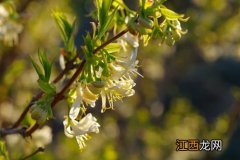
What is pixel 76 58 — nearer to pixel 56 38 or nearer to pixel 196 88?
pixel 56 38

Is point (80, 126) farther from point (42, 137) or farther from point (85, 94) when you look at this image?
point (42, 137)

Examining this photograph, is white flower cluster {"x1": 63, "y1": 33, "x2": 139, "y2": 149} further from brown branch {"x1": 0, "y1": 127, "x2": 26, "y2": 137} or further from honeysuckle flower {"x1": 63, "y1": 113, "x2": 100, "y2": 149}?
brown branch {"x1": 0, "y1": 127, "x2": 26, "y2": 137}

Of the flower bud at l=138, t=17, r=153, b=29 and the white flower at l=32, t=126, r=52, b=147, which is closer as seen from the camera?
the flower bud at l=138, t=17, r=153, b=29

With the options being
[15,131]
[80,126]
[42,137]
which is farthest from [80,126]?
[42,137]

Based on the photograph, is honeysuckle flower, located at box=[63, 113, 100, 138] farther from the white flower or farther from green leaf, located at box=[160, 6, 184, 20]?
the white flower

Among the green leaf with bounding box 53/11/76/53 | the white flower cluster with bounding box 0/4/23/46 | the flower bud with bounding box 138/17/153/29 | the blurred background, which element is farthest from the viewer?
the blurred background

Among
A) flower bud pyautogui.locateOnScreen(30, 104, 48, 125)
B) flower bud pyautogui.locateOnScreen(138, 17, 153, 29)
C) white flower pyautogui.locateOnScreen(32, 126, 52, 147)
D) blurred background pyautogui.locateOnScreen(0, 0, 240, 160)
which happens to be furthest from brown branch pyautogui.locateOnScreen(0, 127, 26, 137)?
blurred background pyautogui.locateOnScreen(0, 0, 240, 160)

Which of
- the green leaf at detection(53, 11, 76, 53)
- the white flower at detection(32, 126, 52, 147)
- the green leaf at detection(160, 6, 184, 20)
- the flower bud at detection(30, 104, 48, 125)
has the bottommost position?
the white flower at detection(32, 126, 52, 147)

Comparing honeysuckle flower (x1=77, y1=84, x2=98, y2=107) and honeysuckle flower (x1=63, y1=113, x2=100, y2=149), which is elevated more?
honeysuckle flower (x1=77, y1=84, x2=98, y2=107)

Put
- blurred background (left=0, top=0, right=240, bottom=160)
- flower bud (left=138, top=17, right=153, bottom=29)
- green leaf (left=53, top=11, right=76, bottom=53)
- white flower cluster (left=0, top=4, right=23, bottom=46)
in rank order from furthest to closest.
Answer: blurred background (left=0, top=0, right=240, bottom=160)
white flower cluster (left=0, top=4, right=23, bottom=46)
green leaf (left=53, top=11, right=76, bottom=53)
flower bud (left=138, top=17, right=153, bottom=29)

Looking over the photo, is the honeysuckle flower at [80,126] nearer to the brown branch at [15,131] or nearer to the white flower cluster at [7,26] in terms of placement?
the brown branch at [15,131]

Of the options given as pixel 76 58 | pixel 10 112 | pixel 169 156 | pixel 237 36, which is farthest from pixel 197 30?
pixel 76 58
